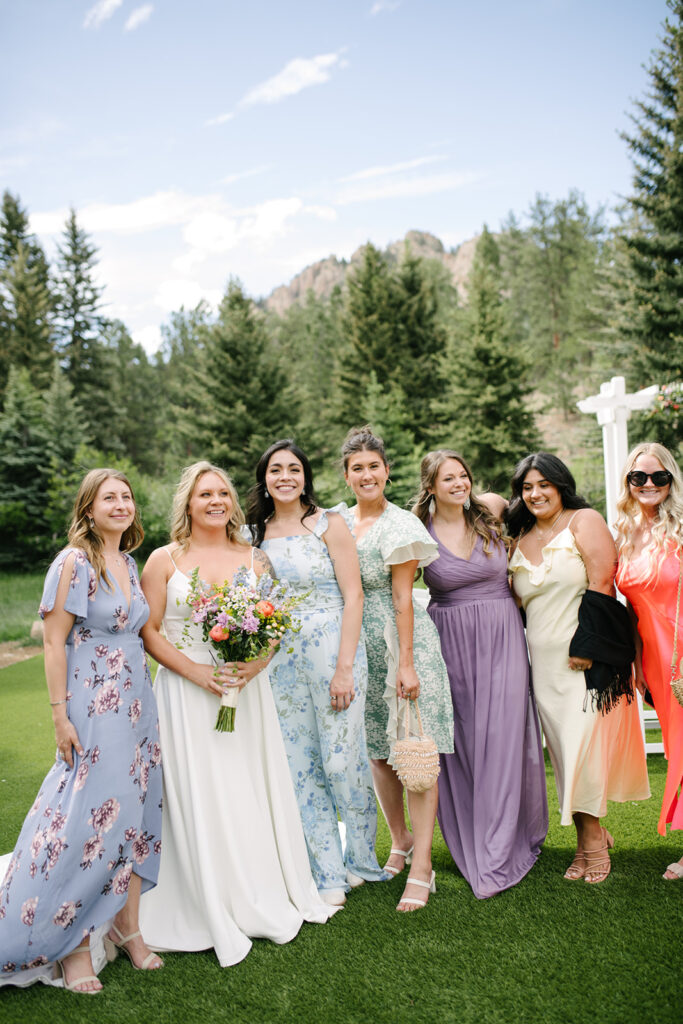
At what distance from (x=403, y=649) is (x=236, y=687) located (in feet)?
3.03

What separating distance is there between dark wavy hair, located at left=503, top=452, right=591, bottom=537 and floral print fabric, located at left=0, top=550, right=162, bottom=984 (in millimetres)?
2288

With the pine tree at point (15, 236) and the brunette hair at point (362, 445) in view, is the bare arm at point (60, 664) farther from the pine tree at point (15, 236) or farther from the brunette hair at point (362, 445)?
the pine tree at point (15, 236)

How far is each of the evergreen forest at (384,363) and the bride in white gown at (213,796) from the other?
5253 mm

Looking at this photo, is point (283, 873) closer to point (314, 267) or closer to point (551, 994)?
point (551, 994)

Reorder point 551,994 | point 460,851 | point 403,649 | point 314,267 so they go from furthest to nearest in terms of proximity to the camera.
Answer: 1. point 314,267
2. point 460,851
3. point 403,649
4. point 551,994

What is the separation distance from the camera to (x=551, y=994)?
3.01 m

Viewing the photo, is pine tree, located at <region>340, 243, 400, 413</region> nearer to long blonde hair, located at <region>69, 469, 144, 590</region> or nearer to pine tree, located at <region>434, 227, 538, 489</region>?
pine tree, located at <region>434, 227, 538, 489</region>

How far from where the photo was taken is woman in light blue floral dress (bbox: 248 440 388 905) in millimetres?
3914

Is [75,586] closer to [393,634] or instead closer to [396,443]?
[393,634]

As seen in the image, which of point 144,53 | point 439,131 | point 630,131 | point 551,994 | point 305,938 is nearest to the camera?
point 551,994

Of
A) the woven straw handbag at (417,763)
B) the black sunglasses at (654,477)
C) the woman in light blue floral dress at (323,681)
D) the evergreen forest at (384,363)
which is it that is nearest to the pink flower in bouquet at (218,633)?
the woman in light blue floral dress at (323,681)

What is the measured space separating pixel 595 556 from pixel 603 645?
48 centimetres

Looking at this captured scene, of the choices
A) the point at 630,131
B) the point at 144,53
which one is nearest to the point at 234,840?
the point at 144,53

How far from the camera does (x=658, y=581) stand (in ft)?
13.1
